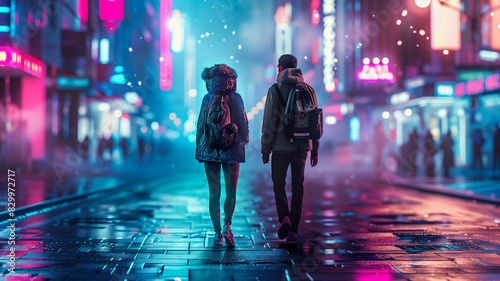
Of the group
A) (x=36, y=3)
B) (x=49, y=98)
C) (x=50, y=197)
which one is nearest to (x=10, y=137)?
(x=49, y=98)

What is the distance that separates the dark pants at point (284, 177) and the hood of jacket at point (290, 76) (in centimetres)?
83

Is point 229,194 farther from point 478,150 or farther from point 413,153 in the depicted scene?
point 478,150

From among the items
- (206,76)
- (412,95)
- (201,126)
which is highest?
(412,95)

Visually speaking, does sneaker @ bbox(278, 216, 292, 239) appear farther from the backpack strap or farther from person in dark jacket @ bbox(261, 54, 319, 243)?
the backpack strap

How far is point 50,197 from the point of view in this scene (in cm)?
1168

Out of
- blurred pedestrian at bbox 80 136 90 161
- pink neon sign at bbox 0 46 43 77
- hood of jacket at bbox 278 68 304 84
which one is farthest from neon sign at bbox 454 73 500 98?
blurred pedestrian at bbox 80 136 90 161

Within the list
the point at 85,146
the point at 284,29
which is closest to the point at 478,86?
the point at 85,146

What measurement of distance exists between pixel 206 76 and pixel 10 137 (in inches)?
729

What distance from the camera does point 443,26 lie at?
95.7ft

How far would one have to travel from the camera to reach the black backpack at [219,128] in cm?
605

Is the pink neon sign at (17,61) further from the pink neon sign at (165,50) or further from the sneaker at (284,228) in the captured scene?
the pink neon sign at (165,50)

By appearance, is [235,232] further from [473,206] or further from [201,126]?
[473,206]

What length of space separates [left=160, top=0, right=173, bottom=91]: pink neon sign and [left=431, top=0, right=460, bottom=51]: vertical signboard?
137 ft

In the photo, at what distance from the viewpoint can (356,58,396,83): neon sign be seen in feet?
93.3
